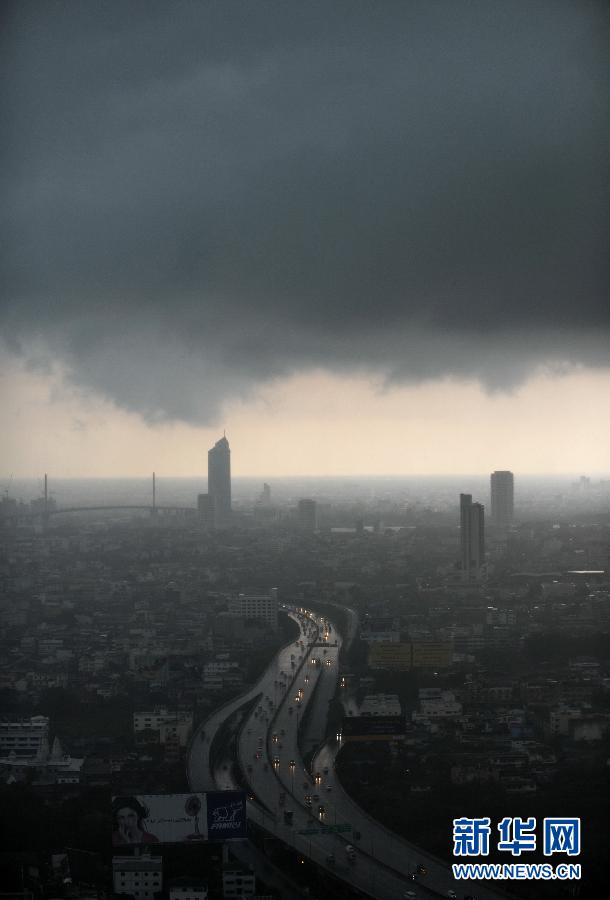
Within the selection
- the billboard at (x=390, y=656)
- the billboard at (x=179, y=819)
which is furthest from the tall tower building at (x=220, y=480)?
the billboard at (x=179, y=819)

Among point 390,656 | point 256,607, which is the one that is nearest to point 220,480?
point 256,607

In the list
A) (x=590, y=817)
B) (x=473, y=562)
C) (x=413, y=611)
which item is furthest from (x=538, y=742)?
(x=473, y=562)

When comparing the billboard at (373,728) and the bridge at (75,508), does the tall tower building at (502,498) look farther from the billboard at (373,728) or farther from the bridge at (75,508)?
the billboard at (373,728)

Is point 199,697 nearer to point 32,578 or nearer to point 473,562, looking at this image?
point 32,578

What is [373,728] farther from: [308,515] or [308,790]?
[308,515]

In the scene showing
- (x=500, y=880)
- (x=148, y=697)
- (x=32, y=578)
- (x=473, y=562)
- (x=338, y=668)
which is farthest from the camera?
(x=473, y=562)
